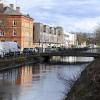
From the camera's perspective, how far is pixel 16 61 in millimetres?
68500

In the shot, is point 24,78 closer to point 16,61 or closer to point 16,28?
point 16,61

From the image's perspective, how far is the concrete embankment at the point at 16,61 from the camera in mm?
60125

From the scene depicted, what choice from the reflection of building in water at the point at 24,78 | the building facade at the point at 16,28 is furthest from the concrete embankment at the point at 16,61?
the building facade at the point at 16,28

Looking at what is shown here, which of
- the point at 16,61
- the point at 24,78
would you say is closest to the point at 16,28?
the point at 16,61

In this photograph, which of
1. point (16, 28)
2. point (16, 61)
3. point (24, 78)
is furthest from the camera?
point (16, 28)

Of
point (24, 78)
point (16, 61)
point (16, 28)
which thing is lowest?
point (24, 78)

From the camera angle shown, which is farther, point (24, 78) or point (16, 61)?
point (16, 61)

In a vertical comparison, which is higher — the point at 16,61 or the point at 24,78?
the point at 16,61

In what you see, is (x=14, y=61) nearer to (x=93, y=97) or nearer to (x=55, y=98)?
(x=55, y=98)

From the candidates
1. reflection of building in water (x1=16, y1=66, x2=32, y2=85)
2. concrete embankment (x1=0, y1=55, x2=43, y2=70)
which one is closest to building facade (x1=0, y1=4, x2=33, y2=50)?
concrete embankment (x1=0, y1=55, x2=43, y2=70)

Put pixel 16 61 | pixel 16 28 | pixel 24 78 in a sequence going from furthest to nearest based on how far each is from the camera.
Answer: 1. pixel 16 28
2. pixel 16 61
3. pixel 24 78

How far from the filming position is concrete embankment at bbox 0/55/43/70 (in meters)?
60.1

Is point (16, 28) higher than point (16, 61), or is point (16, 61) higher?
point (16, 28)

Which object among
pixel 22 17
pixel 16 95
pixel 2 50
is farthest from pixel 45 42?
pixel 16 95
